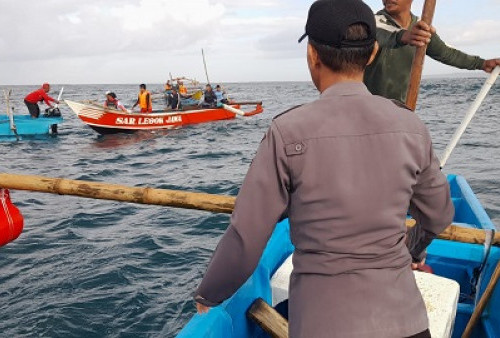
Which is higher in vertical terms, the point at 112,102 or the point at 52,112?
the point at 112,102

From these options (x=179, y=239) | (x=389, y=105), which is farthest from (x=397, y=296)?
(x=179, y=239)

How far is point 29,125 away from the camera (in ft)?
67.6

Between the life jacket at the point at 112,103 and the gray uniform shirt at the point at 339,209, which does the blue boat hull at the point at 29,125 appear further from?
the gray uniform shirt at the point at 339,209

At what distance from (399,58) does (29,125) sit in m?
20.6

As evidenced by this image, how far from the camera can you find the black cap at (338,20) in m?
1.42

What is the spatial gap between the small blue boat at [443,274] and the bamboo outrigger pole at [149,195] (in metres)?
0.45

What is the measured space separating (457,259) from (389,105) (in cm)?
306

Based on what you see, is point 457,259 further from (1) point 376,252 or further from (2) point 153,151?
(2) point 153,151

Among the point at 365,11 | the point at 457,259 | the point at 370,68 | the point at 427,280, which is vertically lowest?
the point at 457,259

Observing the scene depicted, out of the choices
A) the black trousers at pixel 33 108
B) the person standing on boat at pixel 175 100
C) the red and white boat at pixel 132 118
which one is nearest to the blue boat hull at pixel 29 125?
the black trousers at pixel 33 108

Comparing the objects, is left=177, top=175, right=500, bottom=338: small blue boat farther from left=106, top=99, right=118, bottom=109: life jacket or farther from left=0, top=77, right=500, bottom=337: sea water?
left=106, top=99, right=118, bottom=109: life jacket

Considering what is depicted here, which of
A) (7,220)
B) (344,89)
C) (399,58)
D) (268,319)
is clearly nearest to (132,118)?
(7,220)

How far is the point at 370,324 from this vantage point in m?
1.46

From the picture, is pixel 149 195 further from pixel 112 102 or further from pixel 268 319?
pixel 112 102
